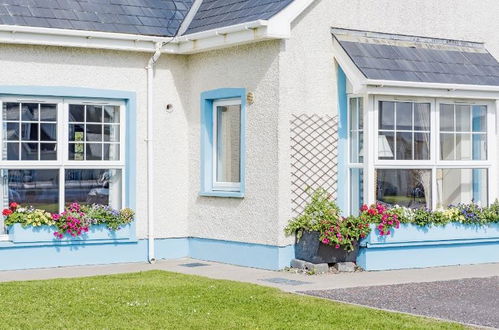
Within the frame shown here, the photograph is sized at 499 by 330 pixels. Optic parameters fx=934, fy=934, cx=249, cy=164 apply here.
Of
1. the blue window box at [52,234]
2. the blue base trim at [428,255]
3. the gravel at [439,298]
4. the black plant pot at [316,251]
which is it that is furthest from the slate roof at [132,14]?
the gravel at [439,298]

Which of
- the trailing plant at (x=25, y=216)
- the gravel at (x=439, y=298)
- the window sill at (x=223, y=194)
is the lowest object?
the gravel at (x=439, y=298)

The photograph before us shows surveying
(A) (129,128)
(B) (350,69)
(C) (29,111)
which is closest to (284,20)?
(B) (350,69)

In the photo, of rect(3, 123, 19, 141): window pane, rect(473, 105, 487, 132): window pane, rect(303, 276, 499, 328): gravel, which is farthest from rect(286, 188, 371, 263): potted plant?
rect(3, 123, 19, 141): window pane

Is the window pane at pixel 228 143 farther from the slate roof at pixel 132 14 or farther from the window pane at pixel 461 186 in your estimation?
the window pane at pixel 461 186

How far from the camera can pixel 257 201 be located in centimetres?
1484

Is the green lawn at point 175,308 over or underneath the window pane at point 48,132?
underneath

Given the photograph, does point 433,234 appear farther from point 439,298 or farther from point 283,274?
point 439,298

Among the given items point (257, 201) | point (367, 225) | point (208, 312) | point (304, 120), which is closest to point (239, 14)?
point (304, 120)

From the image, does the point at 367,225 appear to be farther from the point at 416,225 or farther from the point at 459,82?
the point at 459,82

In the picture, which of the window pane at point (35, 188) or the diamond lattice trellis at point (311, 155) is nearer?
the diamond lattice trellis at point (311, 155)

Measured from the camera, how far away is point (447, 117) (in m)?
15.7

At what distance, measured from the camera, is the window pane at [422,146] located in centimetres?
1532

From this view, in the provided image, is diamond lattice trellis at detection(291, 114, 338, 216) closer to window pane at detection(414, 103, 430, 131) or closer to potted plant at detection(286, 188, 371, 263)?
potted plant at detection(286, 188, 371, 263)

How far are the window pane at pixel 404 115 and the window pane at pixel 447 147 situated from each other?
2.45 ft
